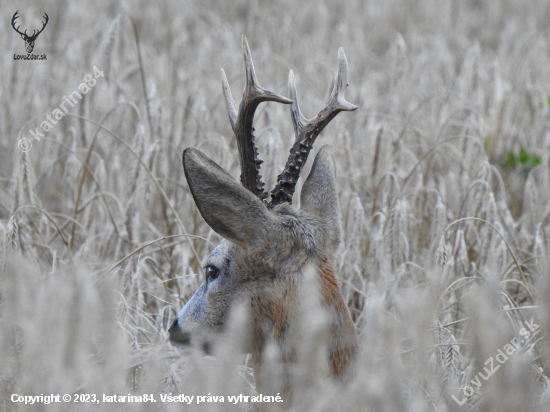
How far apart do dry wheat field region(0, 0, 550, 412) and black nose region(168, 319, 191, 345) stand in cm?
4

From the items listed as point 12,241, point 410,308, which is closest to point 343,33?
point 12,241

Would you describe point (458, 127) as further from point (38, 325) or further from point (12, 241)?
point (38, 325)

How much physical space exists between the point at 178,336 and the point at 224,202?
2.11ft

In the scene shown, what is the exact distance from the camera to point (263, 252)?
2475mm

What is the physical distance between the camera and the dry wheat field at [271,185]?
168 centimetres

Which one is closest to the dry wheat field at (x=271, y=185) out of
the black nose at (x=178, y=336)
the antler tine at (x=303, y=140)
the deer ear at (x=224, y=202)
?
the black nose at (x=178, y=336)

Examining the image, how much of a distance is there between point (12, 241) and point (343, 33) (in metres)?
5.44

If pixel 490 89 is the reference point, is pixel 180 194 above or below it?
below

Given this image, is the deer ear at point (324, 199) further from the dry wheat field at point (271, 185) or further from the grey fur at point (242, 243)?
the dry wheat field at point (271, 185)

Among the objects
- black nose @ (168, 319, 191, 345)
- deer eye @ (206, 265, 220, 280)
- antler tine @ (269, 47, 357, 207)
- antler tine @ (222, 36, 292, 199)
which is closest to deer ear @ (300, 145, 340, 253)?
antler tine @ (269, 47, 357, 207)

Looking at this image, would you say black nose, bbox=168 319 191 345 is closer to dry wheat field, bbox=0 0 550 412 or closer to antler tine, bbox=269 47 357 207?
dry wheat field, bbox=0 0 550 412

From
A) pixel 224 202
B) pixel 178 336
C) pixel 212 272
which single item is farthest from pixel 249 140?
pixel 178 336

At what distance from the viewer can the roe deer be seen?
7.65ft

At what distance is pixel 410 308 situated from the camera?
1534mm
